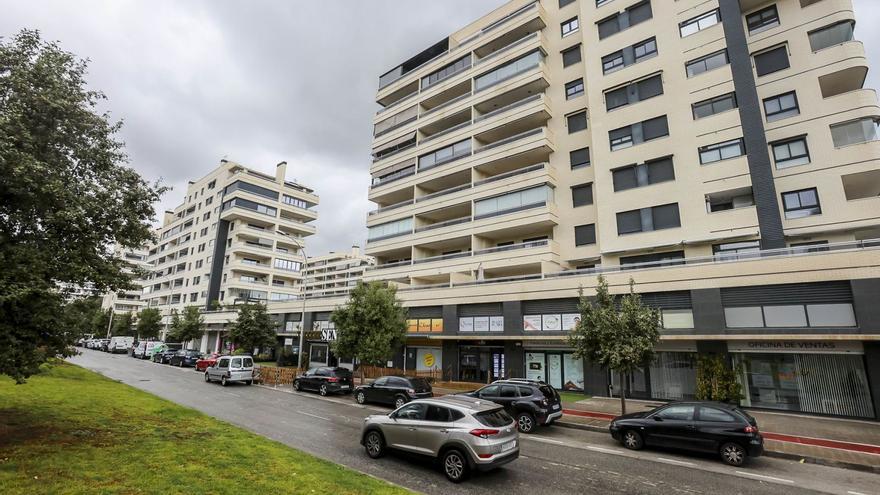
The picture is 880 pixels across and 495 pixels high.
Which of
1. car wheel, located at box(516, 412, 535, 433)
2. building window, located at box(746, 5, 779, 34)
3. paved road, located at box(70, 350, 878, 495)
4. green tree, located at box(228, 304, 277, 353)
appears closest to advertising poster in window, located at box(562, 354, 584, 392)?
paved road, located at box(70, 350, 878, 495)

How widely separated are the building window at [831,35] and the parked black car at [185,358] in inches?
1976

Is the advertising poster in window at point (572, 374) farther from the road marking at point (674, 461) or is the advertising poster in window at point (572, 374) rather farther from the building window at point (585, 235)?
the road marking at point (674, 461)

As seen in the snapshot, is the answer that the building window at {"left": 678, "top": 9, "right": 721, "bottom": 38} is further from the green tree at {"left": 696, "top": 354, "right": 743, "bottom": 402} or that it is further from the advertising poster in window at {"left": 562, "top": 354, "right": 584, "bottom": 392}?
the advertising poster in window at {"left": 562, "top": 354, "right": 584, "bottom": 392}

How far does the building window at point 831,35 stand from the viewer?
21984 mm

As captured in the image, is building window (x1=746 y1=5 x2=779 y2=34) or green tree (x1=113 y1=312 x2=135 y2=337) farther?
green tree (x1=113 y1=312 x2=135 y2=337)

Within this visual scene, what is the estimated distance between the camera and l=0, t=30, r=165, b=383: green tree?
807cm

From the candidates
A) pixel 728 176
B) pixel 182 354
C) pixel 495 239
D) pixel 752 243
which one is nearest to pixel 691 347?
pixel 752 243

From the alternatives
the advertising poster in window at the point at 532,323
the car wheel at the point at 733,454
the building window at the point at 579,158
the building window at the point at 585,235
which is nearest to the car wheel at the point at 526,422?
the car wheel at the point at 733,454

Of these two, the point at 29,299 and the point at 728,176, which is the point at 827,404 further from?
the point at 29,299

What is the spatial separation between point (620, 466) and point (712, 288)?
12.7 metres

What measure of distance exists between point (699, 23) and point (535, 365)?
2253 cm

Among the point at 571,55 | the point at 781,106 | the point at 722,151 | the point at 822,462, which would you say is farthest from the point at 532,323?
the point at 571,55

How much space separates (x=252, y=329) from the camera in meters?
38.3

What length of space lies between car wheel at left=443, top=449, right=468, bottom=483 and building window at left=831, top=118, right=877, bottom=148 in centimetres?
2468
